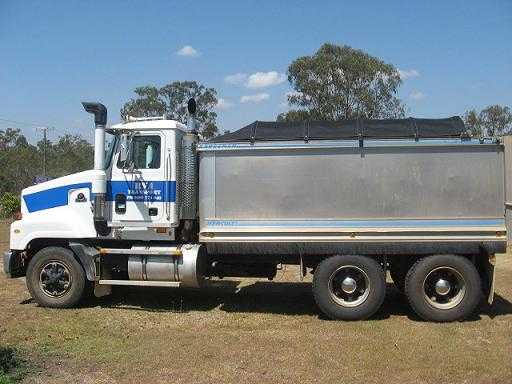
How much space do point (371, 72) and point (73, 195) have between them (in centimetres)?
2547

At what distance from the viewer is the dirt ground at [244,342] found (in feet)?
18.6

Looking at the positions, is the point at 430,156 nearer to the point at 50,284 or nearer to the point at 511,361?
the point at 511,361

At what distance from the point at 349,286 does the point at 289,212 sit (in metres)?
1.33

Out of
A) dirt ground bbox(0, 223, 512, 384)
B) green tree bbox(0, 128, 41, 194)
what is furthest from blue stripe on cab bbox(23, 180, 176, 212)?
green tree bbox(0, 128, 41, 194)

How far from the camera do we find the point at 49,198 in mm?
8656

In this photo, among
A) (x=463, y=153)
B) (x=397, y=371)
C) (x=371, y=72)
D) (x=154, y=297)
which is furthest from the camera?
(x=371, y=72)

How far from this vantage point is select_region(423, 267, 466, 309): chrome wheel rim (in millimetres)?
7680

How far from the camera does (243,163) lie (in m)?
7.98

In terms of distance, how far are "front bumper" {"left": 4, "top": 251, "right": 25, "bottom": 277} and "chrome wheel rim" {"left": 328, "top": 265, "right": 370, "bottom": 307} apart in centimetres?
488

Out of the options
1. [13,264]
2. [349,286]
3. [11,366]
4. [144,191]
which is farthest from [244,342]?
[13,264]

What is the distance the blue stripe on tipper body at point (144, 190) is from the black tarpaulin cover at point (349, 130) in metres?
1.01

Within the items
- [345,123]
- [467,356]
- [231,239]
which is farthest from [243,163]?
[467,356]

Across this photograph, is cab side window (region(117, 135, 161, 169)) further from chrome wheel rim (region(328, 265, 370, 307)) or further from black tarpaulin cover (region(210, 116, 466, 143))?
chrome wheel rim (region(328, 265, 370, 307))

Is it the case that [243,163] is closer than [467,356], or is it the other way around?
[467,356]
